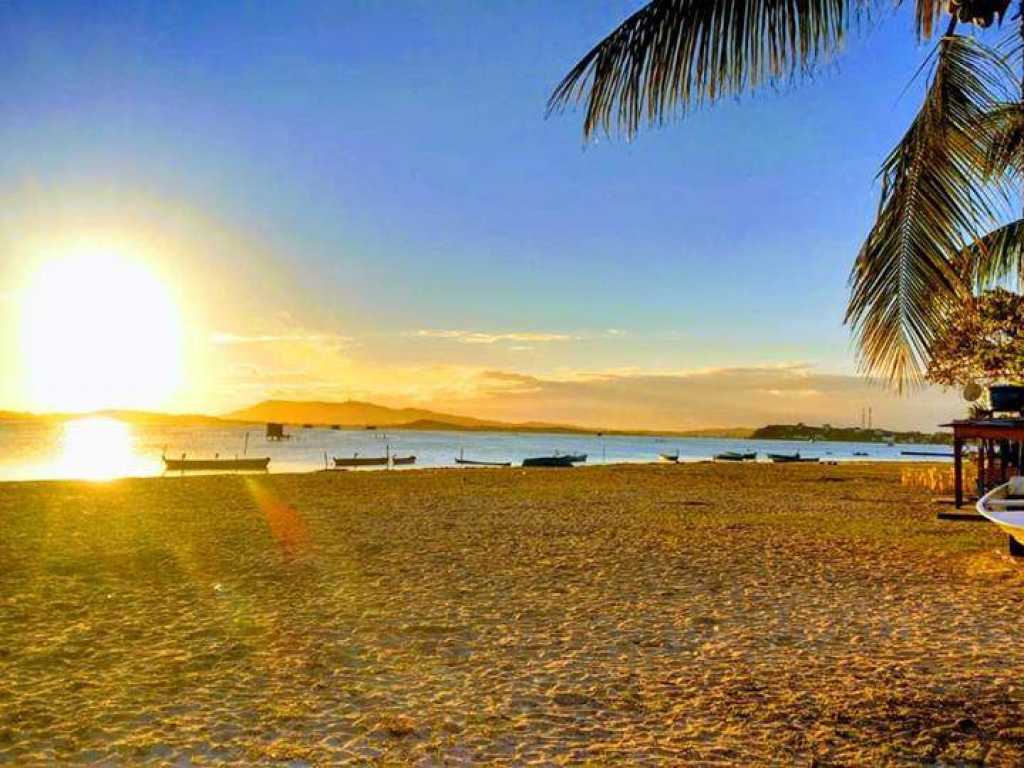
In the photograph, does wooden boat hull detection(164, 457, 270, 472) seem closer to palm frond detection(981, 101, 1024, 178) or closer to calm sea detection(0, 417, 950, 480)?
calm sea detection(0, 417, 950, 480)

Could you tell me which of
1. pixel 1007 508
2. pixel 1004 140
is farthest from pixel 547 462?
pixel 1004 140

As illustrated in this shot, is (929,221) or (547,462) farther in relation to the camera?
(547,462)

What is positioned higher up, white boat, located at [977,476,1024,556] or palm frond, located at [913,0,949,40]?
palm frond, located at [913,0,949,40]

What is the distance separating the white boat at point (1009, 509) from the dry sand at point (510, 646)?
627 mm

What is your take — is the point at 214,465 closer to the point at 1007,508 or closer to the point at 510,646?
the point at 510,646

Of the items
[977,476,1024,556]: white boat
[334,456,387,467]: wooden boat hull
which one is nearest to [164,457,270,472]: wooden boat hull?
[334,456,387,467]: wooden boat hull

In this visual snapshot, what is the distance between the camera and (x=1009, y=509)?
8.87 metres

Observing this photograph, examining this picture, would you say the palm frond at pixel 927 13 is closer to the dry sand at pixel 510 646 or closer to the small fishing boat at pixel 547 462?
the dry sand at pixel 510 646

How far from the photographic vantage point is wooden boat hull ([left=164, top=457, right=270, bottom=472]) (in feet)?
145

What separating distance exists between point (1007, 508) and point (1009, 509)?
3 cm

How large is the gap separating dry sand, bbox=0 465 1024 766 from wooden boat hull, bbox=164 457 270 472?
31.7m

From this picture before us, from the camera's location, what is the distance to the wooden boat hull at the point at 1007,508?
796cm

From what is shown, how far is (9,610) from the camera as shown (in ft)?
24.6

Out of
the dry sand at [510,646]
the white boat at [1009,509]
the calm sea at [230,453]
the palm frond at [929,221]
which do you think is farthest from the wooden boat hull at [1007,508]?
the calm sea at [230,453]
